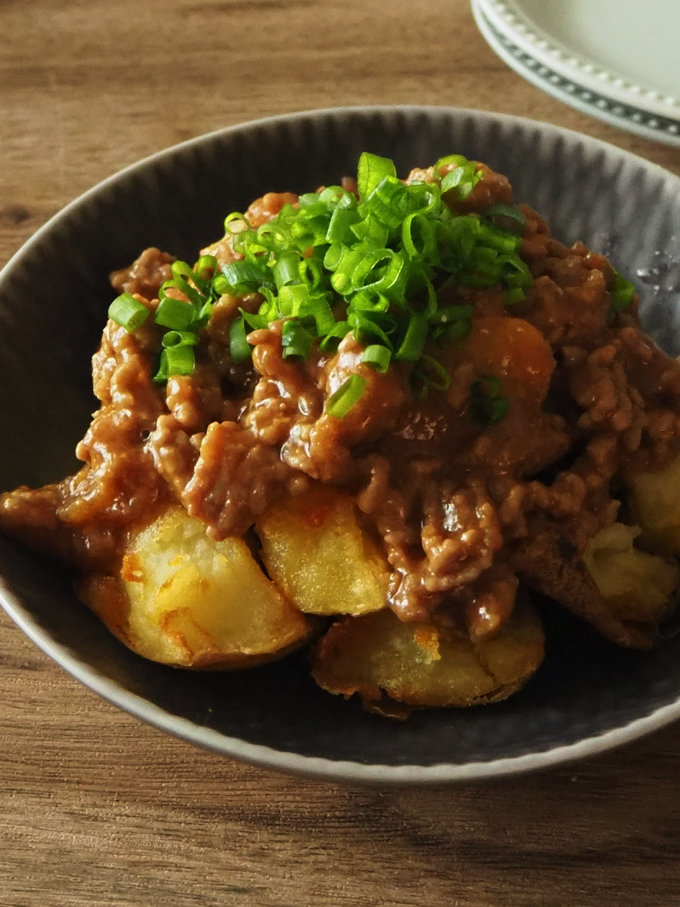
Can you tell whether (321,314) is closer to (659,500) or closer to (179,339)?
(179,339)

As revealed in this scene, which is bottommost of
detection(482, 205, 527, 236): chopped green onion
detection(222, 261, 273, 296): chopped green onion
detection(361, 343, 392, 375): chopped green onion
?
detection(222, 261, 273, 296): chopped green onion

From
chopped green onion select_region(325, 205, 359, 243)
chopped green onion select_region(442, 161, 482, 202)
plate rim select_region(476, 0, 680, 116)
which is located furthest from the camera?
plate rim select_region(476, 0, 680, 116)

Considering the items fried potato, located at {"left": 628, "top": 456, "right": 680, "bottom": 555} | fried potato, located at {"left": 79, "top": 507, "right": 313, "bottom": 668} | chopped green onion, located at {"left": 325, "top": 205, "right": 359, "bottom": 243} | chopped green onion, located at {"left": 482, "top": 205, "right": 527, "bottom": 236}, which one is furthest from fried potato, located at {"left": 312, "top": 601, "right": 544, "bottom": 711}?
chopped green onion, located at {"left": 482, "top": 205, "right": 527, "bottom": 236}

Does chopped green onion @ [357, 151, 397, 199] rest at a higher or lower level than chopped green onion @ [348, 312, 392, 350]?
higher

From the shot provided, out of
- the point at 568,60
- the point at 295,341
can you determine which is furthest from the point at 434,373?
the point at 568,60

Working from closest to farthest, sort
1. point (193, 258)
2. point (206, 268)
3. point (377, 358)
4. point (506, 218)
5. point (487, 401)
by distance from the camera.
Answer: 1. point (377, 358)
2. point (487, 401)
3. point (506, 218)
4. point (206, 268)
5. point (193, 258)

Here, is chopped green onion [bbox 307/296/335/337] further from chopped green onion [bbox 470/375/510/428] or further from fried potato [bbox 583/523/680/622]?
fried potato [bbox 583/523/680/622]

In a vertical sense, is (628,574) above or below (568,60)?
below
